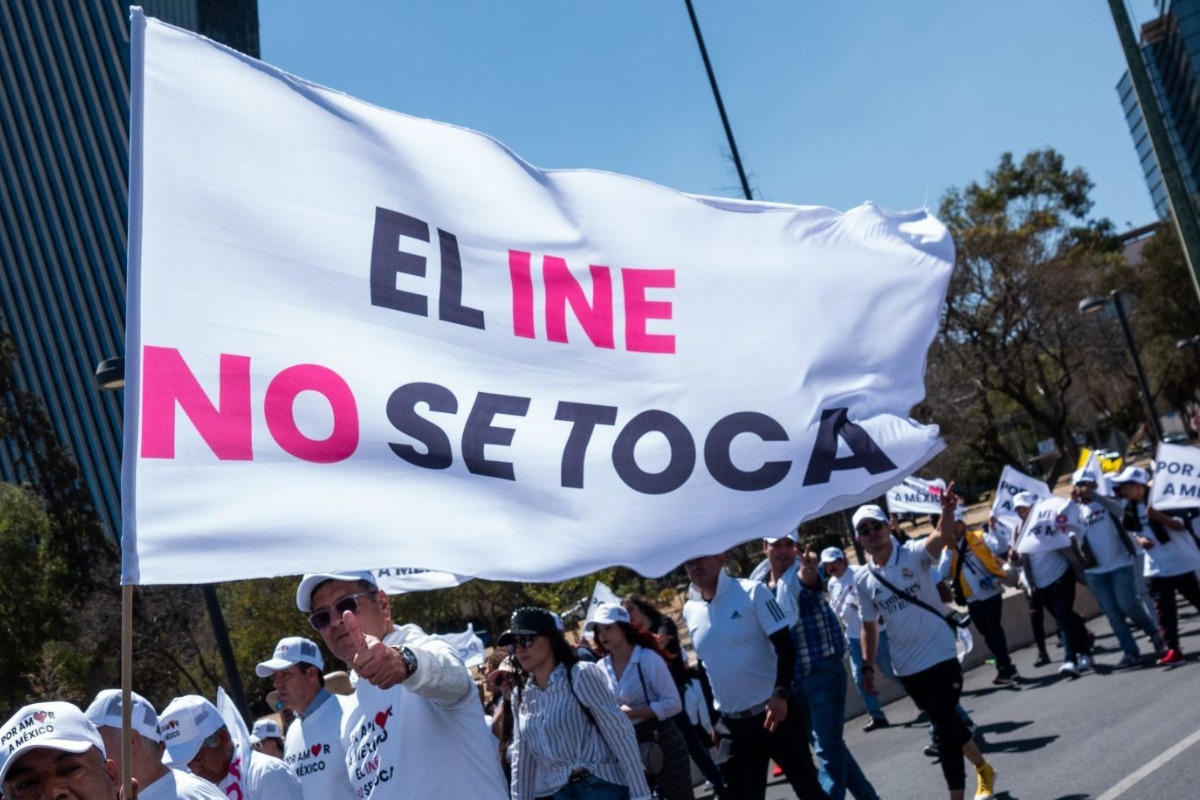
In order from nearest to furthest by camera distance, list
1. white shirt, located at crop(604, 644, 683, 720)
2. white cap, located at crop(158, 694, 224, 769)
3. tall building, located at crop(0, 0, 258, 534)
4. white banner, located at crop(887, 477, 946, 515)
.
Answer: white cap, located at crop(158, 694, 224, 769), white shirt, located at crop(604, 644, 683, 720), white banner, located at crop(887, 477, 946, 515), tall building, located at crop(0, 0, 258, 534)

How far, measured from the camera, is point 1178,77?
8862cm

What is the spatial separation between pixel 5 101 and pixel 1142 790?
9183 centimetres

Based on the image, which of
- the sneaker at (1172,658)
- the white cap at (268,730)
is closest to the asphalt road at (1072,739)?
the sneaker at (1172,658)

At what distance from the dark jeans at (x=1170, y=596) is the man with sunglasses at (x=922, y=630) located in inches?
179

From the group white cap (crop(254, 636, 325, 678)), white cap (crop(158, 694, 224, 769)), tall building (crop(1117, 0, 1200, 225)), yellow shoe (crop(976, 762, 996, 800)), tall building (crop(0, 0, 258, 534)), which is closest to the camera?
white cap (crop(158, 694, 224, 769))

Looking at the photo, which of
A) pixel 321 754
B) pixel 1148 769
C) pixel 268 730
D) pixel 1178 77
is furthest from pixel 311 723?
pixel 1178 77

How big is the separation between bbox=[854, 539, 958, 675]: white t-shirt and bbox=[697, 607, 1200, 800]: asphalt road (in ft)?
4.07

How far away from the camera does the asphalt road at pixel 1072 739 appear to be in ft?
26.2

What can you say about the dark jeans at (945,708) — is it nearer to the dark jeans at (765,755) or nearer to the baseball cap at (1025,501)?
the dark jeans at (765,755)

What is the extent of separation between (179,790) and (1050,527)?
10945mm

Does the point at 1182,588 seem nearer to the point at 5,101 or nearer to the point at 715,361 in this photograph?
the point at 715,361

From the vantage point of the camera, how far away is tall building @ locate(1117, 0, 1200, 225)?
81438 mm

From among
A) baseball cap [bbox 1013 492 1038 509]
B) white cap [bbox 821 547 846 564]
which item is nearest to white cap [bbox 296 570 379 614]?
white cap [bbox 821 547 846 564]

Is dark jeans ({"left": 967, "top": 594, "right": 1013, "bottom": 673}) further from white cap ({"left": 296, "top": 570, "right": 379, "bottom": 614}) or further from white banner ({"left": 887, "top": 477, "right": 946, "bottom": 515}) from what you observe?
white cap ({"left": 296, "top": 570, "right": 379, "bottom": 614})
